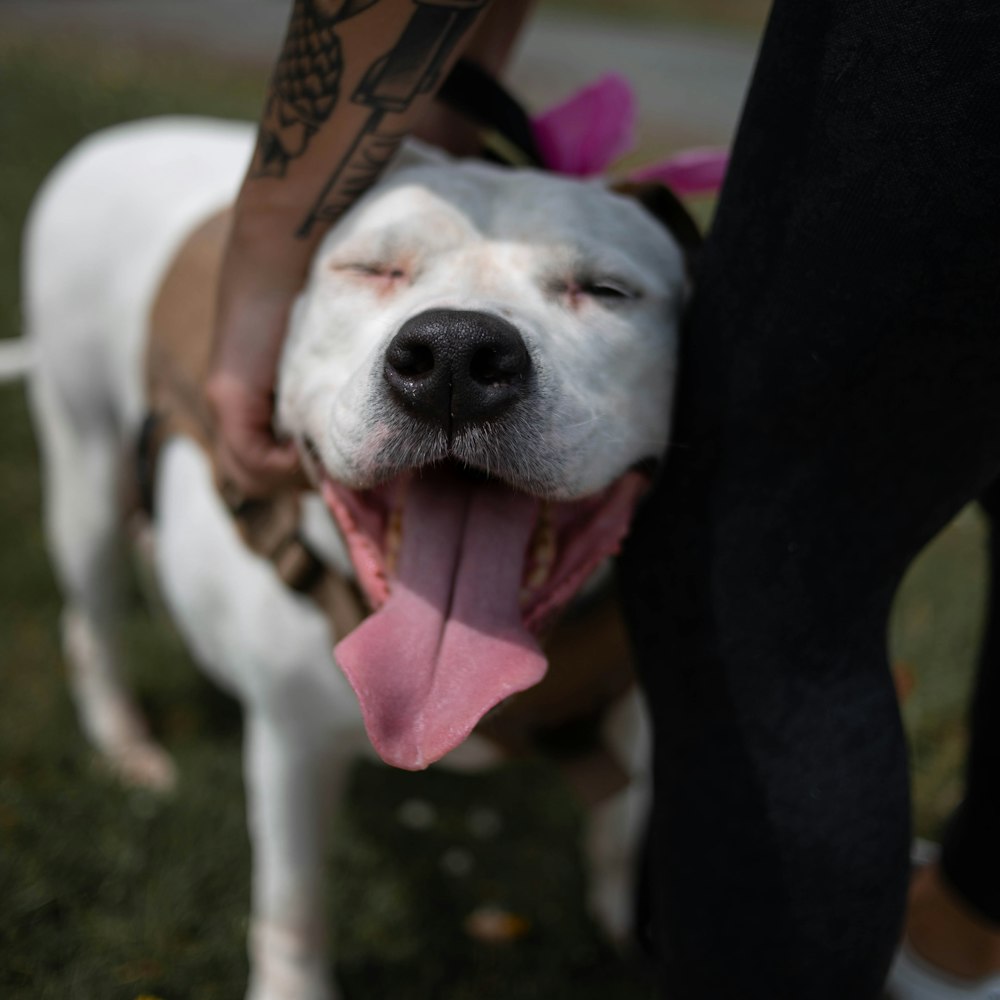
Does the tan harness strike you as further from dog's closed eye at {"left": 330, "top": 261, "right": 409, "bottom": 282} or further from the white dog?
dog's closed eye at {"left": 330, "top": 261, "right": 409, "bottom": 282}

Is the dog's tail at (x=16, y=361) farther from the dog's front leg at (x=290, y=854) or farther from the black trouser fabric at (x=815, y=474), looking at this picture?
the black trouser fabric at (x=815, y=474)

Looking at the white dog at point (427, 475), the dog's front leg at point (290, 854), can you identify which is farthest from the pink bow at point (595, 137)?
the dog's front leg at point (290, 854)

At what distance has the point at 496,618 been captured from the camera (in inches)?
65.6

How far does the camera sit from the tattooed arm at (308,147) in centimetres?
156

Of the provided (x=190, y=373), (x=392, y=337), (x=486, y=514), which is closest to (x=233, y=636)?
(x=190, y=373)

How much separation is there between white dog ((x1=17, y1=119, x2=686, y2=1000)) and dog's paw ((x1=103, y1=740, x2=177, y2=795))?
0.69 metres

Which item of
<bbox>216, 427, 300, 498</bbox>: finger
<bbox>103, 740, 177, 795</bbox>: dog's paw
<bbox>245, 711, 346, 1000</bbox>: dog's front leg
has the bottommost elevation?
<bbox>103, 740, 177, 795</bbox>: dog's paw

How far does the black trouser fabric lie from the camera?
129 cm

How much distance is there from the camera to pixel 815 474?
146cm

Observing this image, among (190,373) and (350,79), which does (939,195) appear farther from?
(190,373)

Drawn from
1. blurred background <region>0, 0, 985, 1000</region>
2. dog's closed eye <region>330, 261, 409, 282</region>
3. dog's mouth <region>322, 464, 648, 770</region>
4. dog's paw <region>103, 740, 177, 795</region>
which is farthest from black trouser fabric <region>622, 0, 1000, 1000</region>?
dog's paw <region>103, 740, 177, 795</region>

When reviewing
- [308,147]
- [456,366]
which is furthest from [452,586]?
[308,147]

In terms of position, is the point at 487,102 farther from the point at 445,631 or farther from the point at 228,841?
the point at 228,841

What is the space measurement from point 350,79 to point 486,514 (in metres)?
0.65
